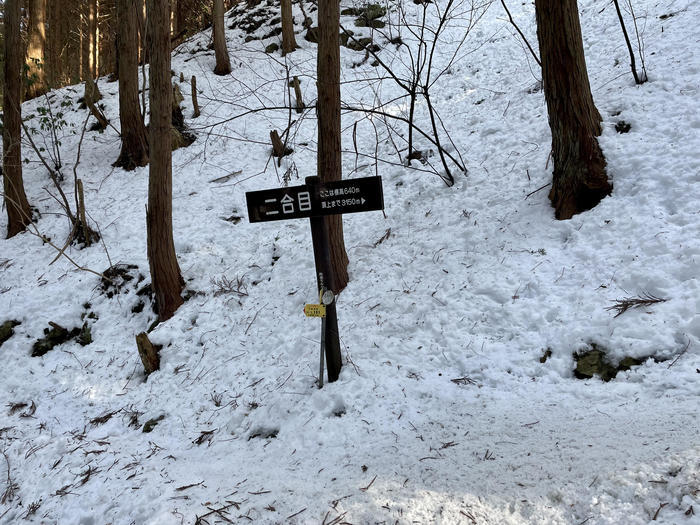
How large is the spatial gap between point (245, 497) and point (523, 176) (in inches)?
202

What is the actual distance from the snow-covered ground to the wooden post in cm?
19

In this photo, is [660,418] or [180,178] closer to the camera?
[660,418]

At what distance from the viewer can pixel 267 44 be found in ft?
47.0

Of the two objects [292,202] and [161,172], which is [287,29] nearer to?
[161,172]

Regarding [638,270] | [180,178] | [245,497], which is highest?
[180,178]

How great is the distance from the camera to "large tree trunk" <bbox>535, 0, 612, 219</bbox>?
471cm

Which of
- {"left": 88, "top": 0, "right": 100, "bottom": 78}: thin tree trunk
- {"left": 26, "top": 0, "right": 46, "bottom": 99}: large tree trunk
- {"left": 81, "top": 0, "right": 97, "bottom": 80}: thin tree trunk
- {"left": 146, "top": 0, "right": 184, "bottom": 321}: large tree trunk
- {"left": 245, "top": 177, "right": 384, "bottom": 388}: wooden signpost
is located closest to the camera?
{"left": 245, "top": 177, "right": 384, "bottom": 388}: wooden signpost

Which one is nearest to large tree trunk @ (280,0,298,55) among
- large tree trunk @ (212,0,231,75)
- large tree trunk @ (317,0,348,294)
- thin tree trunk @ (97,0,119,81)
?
large tree trunk @ (212,0,231,75)

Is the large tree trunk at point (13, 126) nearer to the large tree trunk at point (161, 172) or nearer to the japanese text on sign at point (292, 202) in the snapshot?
the large tree trunk at point (161, 172)

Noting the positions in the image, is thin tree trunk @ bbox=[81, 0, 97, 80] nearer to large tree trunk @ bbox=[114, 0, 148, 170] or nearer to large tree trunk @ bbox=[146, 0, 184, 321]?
large tree trunk @ bbox=[114, 0, 148, 170]

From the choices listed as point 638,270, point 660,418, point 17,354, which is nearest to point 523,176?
point 638,270

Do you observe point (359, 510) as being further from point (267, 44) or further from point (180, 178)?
point (267, 44)

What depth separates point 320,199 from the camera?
138 inches

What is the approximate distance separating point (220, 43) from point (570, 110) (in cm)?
1173
